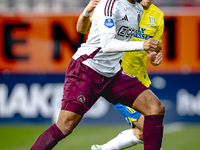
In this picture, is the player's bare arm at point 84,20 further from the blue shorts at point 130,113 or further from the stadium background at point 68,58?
the stadium background at point 68,58

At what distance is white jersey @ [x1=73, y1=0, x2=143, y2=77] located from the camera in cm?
360

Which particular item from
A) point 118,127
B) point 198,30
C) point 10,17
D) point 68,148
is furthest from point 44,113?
point 198,30

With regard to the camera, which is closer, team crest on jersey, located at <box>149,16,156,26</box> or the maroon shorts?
the maroon shorts

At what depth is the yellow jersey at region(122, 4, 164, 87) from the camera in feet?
15.9

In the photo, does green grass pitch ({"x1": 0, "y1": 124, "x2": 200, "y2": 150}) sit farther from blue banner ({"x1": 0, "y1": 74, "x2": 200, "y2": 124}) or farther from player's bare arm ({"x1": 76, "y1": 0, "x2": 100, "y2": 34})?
player's bare arm ({"x1": 76, "y1": 0, "x2": 100, "y2": 34})

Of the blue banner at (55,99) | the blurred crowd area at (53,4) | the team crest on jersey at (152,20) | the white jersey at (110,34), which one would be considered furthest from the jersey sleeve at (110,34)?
the blurred crowd area at (53,4)

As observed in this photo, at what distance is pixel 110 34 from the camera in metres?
3.60

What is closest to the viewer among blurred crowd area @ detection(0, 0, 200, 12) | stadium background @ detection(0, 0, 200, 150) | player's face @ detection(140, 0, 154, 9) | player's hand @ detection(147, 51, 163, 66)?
player's hand @ detection(147, 51, 163, 66)

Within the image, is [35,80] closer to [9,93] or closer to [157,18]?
[9,93]

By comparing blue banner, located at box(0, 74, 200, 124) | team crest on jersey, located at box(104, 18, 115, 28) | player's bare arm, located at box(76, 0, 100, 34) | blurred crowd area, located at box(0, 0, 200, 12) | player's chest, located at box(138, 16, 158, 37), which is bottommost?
blue banner, located at box(0, 74, 200, 124)

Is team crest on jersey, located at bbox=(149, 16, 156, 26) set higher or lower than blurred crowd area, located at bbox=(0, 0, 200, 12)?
higher

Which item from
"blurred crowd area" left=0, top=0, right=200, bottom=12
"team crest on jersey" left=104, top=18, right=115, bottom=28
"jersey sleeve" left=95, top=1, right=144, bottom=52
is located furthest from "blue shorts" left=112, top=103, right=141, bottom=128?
"blurred crowd area" left=0, top=0, right=200, bottom=12

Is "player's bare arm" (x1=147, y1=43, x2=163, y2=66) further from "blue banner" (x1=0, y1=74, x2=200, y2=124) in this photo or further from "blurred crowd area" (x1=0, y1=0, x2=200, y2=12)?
"blurred crowd area" (x1=0, y1=0, x2=200, y2=12)

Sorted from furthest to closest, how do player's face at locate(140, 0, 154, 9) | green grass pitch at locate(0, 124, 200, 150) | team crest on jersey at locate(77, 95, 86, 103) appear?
1. green grass pitch at locate(0, 124, 200, 150)
2. player's face at locate(140, 0, 154, 9)
3. team crest on jersey at locate(77, 95, 86, 103)
